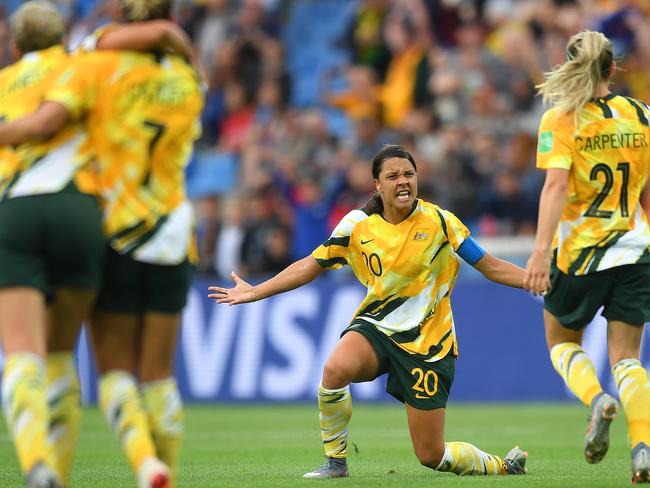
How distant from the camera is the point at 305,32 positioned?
20594 millimetres

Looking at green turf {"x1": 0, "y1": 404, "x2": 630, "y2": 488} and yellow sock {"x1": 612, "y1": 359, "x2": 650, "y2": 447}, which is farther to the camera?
green turf {"x1": 0, "y1": 404, "x2": 630, "y2": 488}

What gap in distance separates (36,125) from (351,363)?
9.24 ft

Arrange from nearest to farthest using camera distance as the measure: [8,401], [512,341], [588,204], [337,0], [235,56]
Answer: [8,401] < [588,204] < [512,341] < [235,56] < [337,0]

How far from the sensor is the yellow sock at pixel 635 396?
22.1ft

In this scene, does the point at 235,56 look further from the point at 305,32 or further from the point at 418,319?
the point at 418,319

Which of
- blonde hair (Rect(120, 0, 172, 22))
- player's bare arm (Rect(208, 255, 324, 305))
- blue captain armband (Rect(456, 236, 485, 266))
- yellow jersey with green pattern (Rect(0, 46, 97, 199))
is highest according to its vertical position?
blonde hair (Rect(120, 0, 172, 22))

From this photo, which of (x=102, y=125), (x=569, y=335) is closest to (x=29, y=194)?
(x=102, y=125)

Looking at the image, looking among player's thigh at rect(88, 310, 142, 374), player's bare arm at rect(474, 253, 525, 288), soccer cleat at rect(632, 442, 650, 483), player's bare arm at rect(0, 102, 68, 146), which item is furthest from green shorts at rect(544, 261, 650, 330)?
player's bare arm at rect(0, 102, 68, 146)

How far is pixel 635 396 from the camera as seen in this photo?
6836mm

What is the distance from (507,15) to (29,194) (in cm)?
1344

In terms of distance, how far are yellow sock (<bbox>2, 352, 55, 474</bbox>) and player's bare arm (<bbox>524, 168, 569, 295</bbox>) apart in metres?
2.72

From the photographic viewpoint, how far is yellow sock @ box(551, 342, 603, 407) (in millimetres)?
6988

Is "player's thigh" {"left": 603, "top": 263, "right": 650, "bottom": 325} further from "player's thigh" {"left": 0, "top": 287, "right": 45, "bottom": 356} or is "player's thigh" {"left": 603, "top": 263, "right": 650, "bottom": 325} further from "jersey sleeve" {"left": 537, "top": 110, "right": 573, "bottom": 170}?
"player's thigh" {"left": 0, "top": 287, "right": 45, "bottom": 356}

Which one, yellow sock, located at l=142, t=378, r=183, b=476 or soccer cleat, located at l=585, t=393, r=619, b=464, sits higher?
yellow sock, located at l=142, t=378, r=183, b=476
